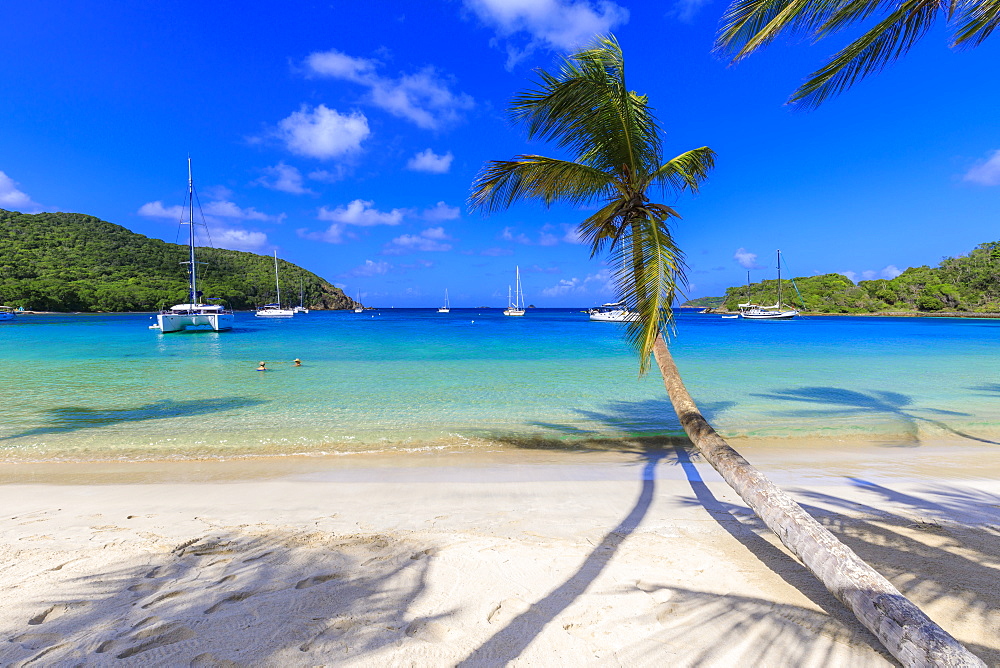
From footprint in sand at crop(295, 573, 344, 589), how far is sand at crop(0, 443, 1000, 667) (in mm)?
14

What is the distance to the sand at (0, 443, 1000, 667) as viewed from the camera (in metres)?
2.32

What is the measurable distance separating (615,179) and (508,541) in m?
4.62

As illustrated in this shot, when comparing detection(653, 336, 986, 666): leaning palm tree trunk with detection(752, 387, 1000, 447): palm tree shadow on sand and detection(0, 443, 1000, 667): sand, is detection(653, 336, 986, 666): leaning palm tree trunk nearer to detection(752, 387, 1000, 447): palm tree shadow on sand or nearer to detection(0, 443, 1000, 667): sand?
detection(0, 443, 1000, 667): sand

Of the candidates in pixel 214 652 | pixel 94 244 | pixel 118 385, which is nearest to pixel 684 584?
pixel 214 652

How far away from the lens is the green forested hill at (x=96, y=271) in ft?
268

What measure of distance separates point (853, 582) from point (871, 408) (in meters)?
11.0

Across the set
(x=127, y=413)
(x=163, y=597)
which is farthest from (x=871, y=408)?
(x=127, y=413)

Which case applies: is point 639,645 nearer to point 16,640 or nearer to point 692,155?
point 16,640

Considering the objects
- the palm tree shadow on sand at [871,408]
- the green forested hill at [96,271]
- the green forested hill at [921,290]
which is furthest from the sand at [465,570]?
the green forested hill at [921,290]

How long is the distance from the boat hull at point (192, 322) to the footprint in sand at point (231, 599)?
42.7 m

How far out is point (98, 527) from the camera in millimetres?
3961

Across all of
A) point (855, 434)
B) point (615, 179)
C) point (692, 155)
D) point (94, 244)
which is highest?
point (94, 244)

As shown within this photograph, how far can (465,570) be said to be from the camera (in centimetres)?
316

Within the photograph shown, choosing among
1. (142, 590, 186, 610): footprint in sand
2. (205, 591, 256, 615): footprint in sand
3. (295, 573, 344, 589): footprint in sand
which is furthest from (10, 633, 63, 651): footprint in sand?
(295, 573, 344, 589): footprint in sand
